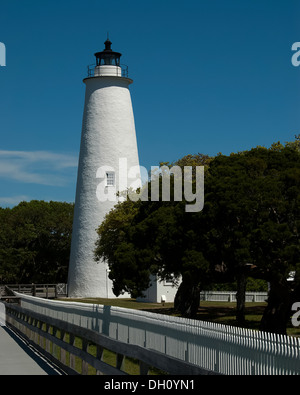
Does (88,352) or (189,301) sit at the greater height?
(189,301)

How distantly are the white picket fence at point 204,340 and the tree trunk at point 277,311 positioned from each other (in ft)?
24.6

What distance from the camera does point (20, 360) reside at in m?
15.4

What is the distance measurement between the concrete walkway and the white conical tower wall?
29.3 m

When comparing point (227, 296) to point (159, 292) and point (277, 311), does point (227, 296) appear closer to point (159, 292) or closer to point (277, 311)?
point (159, 292)

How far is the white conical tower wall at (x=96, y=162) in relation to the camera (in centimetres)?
4972

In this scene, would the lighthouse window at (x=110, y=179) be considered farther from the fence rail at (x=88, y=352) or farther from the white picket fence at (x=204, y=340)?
the white picket fence at (x=204, y=340)

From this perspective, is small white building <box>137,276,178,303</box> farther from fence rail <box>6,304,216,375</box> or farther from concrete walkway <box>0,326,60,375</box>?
concrete walkway <box>0,326,60,375</box>

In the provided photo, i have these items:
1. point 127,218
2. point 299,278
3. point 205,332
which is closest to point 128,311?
point 205,332

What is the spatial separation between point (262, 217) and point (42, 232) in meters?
44.1

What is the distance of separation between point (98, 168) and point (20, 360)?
3466 centimetres

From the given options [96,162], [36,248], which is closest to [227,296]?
[96,162]

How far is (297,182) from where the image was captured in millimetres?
20766
